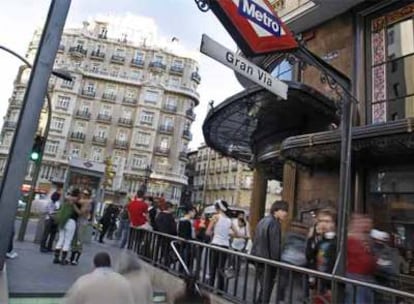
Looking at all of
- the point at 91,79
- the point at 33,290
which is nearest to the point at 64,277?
the point at 33,290

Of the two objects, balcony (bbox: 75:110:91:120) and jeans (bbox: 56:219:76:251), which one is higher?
balcony (bbox: 75:110:91:120)

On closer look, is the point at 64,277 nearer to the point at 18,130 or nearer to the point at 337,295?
the point at 18,130

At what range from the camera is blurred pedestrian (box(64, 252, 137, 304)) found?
3701 mm

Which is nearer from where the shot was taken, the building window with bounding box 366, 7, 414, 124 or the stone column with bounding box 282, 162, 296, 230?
the building window with bounding box 366, 7, 414, 124

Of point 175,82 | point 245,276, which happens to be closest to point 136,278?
point 245,276

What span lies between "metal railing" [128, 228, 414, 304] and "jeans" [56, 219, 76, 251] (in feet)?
5.68

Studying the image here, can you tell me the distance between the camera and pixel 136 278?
4.42 meters

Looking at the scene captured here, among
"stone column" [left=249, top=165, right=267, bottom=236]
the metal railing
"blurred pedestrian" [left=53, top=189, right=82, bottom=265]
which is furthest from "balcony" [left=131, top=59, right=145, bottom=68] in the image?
the metal railing

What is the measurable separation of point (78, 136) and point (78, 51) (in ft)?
43.6

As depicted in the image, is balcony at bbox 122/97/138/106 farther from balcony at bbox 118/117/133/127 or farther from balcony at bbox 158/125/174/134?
balcony at bbox 158/125/174/134

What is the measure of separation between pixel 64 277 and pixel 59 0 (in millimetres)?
4778

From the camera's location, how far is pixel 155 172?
64.8 meters

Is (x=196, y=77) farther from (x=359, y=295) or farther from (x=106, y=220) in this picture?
(x=359, y=295)

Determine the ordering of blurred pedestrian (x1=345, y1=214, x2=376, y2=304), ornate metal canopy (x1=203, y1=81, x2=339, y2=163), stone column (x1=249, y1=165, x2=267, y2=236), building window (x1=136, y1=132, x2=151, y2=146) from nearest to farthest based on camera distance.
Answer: blurred pedestrian (x1=345, y1=214, x2=376, y2=304), ornate metal canopy (x1=203, y1=81, x2=339, y2=163), stone column (x1=249, y1=165, x2=267, y2=236), building window (x1=136, y1=132, x2=151, y2=146)
